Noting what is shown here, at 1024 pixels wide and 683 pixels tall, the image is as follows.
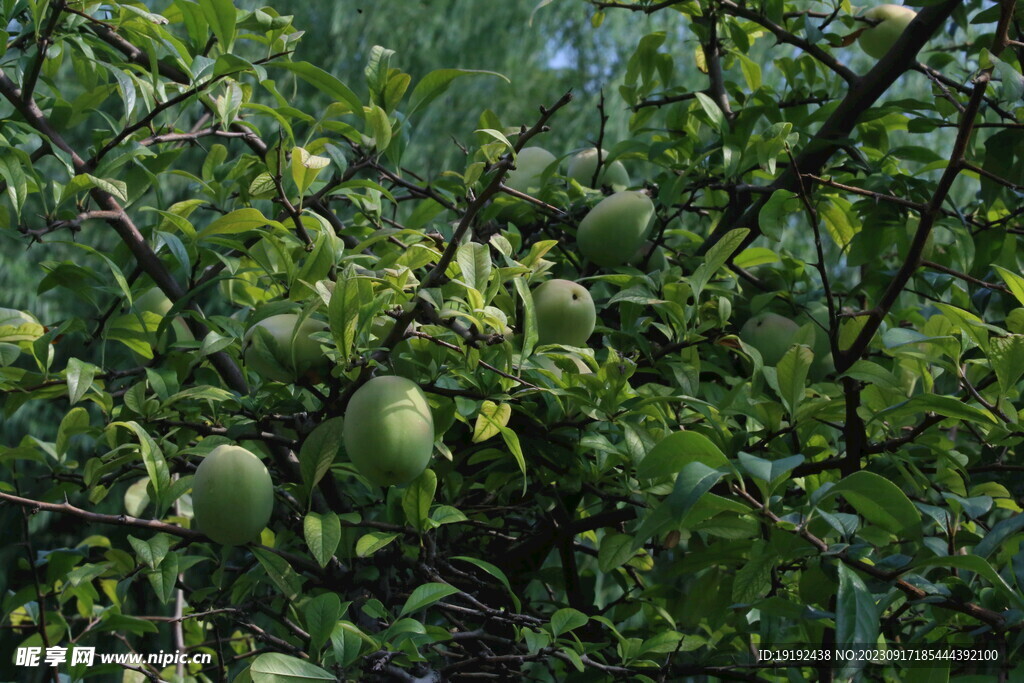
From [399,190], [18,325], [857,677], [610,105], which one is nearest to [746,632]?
[857,677]

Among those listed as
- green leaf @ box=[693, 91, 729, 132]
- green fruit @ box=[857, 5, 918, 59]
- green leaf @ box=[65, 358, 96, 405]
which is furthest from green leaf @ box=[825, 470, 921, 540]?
green fruit @ box=[857, 5, 918, 59]

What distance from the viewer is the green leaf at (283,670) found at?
74 cm

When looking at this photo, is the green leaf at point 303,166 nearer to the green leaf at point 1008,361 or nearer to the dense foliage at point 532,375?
the dense foliage at point 532,375

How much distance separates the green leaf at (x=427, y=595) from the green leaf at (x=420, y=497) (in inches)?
2.5

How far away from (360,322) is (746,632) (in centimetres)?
66

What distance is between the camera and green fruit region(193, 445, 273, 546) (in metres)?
0.85

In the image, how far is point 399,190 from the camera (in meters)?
1.27

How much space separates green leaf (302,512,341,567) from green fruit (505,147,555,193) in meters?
0.56

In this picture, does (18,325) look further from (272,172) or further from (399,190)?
(399,190)

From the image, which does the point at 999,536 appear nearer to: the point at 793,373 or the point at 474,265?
the point at 793,373

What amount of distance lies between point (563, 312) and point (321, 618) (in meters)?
0.37

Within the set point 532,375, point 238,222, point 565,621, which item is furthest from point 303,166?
point 565,621

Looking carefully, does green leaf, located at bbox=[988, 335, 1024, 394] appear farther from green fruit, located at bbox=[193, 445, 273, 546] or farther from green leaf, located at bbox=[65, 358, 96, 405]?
green leaf, located at bbox=[65, 358, 96, 405]

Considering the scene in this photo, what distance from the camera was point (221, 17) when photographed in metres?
1.01
